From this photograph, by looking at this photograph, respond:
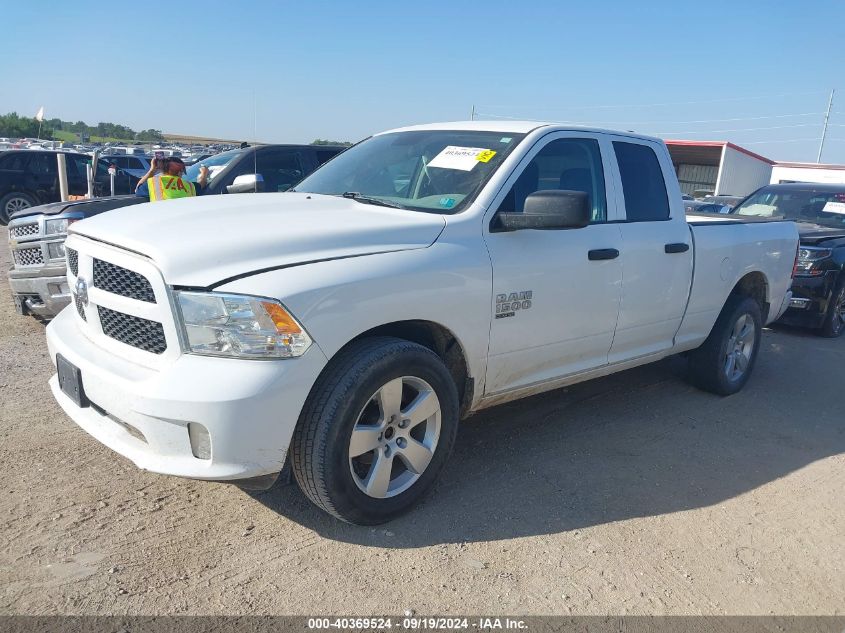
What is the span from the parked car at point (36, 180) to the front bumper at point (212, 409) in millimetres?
13918

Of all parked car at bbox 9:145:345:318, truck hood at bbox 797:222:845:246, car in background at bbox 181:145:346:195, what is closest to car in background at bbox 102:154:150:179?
car in background at bbox 181:145:346:195

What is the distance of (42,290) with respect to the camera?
5.88 m

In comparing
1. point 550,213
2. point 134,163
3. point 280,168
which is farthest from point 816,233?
point 134,163

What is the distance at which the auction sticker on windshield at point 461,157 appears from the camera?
3873mm

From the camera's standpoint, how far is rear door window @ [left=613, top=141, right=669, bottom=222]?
454 centimetres

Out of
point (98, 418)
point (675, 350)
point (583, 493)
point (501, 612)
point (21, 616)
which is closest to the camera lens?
point (21, 616)

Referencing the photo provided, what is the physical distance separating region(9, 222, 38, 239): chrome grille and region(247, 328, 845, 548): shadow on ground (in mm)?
4154

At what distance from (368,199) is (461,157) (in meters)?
0.58

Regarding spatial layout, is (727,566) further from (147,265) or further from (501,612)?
(147,265)

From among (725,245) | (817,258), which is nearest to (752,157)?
(817,258)

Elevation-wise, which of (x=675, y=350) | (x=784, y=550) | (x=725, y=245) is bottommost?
(x=784, y=550)

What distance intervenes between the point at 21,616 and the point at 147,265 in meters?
1.39

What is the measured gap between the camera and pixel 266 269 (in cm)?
286

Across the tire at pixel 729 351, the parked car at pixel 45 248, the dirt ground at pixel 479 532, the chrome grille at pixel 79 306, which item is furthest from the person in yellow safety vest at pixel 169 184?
the tire at pixel 729 351
